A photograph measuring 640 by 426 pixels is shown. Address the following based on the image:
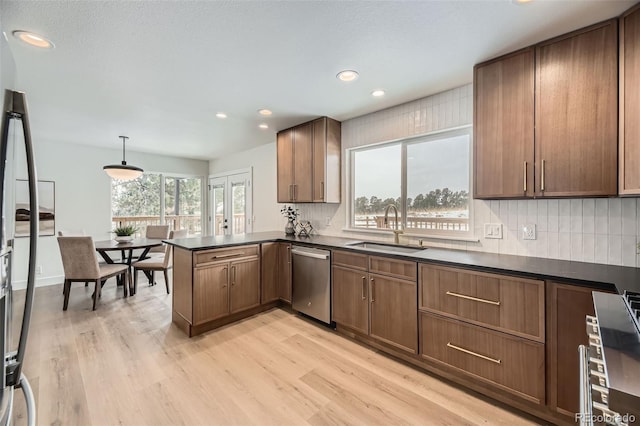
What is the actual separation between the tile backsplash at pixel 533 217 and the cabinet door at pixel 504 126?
0.35m

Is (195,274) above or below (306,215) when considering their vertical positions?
below

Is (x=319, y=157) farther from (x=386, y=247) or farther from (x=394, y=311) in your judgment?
(x=394, y=311)

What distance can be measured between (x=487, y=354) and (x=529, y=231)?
1021 mm

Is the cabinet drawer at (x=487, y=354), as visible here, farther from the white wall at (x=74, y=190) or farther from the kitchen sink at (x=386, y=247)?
the white wall at (x=74, y=190)

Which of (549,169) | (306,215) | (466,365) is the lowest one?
(466,365)

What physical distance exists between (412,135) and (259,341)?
8.48 feet

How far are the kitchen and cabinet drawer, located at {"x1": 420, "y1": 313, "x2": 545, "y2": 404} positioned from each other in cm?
80

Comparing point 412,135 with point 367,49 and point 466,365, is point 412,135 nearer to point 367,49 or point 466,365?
point 367,49

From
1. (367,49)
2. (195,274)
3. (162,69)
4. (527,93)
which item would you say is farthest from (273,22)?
(195,274)

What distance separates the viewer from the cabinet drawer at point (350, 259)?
264cm

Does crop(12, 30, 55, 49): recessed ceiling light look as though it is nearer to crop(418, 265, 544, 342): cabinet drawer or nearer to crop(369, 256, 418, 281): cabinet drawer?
crop(369, 256, 418, 281): cabinet drawer

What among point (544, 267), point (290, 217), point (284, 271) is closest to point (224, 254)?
point (284, 271)

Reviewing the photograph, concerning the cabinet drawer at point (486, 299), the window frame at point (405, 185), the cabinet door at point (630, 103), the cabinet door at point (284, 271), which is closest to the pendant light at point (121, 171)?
the cabinet door at point (284, 271)

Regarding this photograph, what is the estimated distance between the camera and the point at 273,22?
5.59ft
